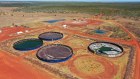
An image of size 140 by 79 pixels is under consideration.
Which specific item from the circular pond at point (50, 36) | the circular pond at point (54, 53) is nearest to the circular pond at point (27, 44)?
the circular pond at point (50, 36)

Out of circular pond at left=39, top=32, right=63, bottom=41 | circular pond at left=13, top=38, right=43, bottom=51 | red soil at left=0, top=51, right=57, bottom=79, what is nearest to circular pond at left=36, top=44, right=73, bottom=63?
circular pond at left=13, top=38, right=43, bottom=51

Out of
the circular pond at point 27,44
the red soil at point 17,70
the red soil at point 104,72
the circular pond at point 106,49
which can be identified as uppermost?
the circular pond at point 106,49

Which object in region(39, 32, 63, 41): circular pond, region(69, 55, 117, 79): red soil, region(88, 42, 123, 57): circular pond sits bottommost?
region(69, 55, 117, 79): red soil

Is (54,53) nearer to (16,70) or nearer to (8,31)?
(16,70)

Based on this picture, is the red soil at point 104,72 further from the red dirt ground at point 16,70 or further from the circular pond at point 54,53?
the red dirt ground at point 16,70

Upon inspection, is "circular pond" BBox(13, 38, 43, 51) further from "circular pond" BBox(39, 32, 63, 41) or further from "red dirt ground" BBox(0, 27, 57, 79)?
"red dirt ground" BBox(0, 27, 57, 79)

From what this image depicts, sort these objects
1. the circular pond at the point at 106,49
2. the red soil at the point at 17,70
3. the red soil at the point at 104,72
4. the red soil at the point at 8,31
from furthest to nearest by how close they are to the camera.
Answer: the red soil at the point at 8,31 < the circular pond at the point at 106,49 < the red soil at the point at 17,70 < the red soil at the point at 104,72
